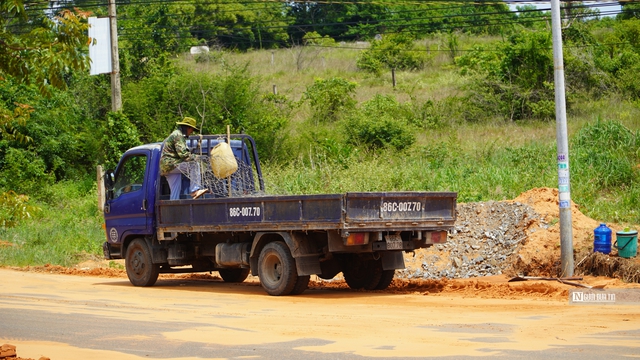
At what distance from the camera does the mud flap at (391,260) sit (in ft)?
44.5

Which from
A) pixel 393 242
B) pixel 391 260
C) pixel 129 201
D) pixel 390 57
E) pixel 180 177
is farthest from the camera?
pixel 390 57

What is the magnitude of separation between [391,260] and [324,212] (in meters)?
1.95

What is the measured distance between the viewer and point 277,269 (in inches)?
528

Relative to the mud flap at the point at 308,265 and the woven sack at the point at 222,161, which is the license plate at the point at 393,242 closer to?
the mud flap at the point at 308,265

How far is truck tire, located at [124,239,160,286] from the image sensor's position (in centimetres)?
1546

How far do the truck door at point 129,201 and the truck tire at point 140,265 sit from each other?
27 cm

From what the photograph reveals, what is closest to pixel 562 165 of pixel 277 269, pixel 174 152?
pixel 277 269

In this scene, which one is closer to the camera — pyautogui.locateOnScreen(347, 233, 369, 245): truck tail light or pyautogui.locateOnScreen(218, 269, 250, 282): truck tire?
pyautogui.locateOnScreen(347, 233, 369, 245): truck tail light

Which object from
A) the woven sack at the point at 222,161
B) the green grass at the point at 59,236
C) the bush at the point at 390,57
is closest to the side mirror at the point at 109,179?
the woven sack at the point at 222,161

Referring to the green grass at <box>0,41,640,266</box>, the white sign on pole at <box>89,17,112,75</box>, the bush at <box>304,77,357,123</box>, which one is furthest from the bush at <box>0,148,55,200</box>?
the bush at <box>304,77,357,123</box>

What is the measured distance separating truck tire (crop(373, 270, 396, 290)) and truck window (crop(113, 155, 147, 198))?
4.73 metres

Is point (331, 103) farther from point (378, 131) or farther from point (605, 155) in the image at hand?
point (605, 155)

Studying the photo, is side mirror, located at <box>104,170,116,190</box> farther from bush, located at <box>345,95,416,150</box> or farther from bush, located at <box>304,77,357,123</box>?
bush, located at <box>304,77,357,123</box>

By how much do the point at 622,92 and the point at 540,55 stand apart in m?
3.42
